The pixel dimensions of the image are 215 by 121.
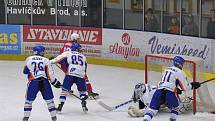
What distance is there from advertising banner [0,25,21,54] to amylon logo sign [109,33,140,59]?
291 centimetres

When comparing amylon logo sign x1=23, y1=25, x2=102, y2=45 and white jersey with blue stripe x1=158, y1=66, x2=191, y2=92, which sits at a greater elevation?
amylon logo sign x1=23, y1=25, x2=102, y2=45

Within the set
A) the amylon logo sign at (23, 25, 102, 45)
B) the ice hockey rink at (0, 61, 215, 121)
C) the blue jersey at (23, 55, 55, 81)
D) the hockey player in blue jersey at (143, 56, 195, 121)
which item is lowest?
the ice hockey rink at (0, 61, 215, 121)

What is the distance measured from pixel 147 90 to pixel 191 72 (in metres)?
0.84

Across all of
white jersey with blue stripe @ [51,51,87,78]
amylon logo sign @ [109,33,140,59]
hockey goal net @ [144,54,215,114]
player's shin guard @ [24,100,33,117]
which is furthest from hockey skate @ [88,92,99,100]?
amylon logo sign @ [109,33,140,59]

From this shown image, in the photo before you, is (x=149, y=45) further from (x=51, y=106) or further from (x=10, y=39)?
(x=51, y=106)

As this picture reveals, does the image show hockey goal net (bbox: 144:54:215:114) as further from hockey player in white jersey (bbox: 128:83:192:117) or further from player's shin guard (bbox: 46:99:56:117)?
player's shin guard (bbox: 46:99:56:117)

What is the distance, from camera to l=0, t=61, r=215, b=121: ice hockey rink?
9969 millimetres

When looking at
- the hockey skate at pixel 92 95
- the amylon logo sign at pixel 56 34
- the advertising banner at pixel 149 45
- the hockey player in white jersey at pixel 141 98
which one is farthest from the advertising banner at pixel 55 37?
the hockey player in white jersey at pixel 141 98

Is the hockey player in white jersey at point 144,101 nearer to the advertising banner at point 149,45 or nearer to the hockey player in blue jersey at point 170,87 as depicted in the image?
the hockey player in blue jersey at point 170,87

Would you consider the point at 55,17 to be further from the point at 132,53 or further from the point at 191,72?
the point at 191,72

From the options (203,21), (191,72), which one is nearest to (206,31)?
(203,21)

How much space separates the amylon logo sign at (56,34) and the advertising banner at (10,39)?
0.23 m

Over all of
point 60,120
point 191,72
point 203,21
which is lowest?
point 60,120

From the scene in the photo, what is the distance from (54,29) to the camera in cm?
1766
